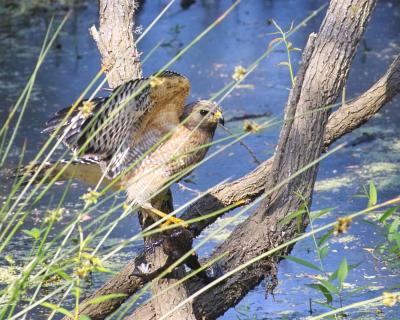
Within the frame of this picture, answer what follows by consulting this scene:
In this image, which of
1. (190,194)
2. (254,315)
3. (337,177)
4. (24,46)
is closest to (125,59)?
(254,315)

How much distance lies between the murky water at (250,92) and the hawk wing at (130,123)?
2.70 ft

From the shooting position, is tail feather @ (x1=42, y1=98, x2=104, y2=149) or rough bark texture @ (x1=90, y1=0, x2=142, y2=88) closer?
tail feather @ (x1=42, y1=98, x2=104, y2=149)

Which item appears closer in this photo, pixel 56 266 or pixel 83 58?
pixel 56 266

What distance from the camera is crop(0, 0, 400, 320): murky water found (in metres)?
4.48

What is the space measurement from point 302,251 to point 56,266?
7.42 ft

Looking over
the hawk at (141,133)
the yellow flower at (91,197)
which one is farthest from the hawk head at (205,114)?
the yellow flower at (91,197)

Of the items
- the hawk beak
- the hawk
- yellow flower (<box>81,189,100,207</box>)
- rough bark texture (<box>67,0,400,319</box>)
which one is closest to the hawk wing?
the hawk

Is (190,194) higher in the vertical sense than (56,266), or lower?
higher

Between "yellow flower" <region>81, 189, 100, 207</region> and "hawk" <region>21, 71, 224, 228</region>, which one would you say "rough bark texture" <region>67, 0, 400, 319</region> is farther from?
"yellow flower" <region>81, 189, 100, 207</region>

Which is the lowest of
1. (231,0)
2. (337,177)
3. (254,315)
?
(254,315)

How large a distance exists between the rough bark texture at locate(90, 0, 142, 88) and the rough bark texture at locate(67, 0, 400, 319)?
603 millimetres

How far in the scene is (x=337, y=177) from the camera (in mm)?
5719

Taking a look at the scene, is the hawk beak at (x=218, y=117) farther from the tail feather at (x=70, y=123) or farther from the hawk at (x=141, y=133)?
the tail feather at (x=70, y=123)

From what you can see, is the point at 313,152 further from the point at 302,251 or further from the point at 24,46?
the point at 24,46
